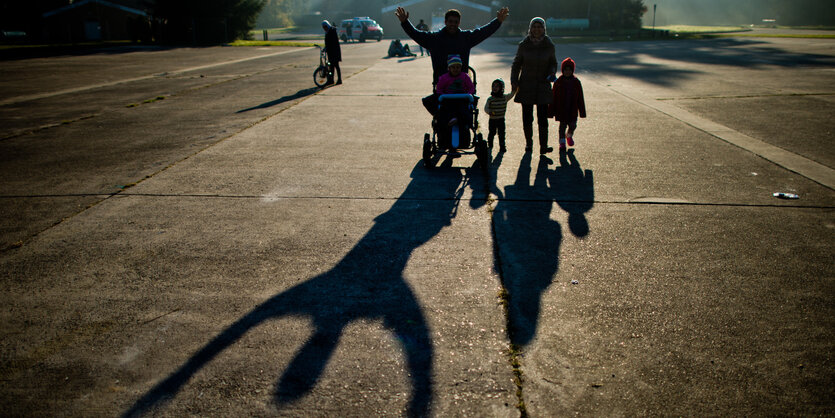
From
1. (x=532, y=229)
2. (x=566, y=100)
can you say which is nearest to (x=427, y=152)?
(x=532, y=229)

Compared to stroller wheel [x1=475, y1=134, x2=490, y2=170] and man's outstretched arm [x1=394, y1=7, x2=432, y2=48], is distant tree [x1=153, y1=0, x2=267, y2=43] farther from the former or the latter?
stroller wheel [x1=475, y1=134, x2=490, y2=170]

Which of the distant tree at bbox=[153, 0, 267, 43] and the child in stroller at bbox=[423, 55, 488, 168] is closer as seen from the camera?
the child in stroller at bbox=[423, 55, 488, 168]

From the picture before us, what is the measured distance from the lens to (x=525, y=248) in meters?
4.20

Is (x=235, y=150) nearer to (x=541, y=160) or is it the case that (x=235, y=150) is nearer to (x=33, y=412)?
(x=541, y=160)

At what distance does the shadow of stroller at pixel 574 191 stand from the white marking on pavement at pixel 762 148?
8.01 ft

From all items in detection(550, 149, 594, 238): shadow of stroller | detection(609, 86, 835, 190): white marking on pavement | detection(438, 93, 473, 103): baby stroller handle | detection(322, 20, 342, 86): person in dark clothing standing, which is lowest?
detection(550, 149, 594, 238): shadow of stroller

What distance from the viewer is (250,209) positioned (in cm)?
518

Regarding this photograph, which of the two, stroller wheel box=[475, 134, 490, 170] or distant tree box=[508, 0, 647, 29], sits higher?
distant tree box=[508, 0, 647, 29]

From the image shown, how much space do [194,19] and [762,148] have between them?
4408 centimetres

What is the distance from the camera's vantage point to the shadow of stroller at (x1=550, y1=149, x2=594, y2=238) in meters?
4.74

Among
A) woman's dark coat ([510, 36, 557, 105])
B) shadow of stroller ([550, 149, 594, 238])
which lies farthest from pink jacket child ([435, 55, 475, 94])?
shadow of stroller ([550, 149, 594, 238])

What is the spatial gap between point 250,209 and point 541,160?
380 centimetres

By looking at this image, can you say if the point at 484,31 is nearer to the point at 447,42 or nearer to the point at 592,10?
the point at 447,42

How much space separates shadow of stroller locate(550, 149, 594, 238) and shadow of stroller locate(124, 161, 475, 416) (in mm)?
1160
